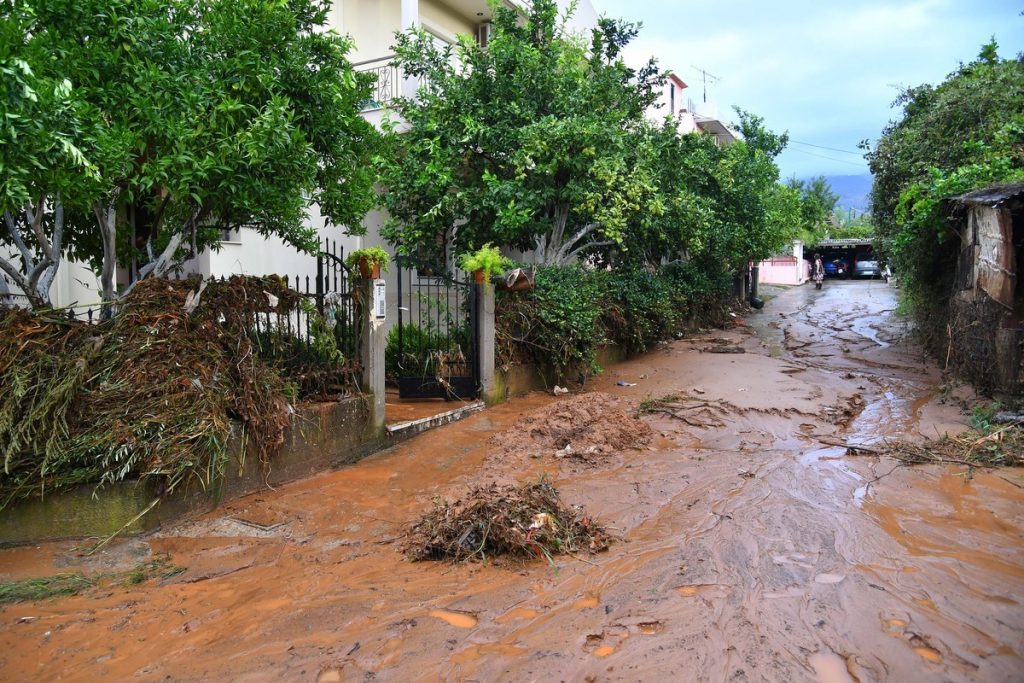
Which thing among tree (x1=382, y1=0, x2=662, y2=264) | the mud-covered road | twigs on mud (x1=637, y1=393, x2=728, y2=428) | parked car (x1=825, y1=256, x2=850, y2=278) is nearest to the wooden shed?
the mud-covered road

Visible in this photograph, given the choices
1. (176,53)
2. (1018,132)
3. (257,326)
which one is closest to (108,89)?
(176,53)

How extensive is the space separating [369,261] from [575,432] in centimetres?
293

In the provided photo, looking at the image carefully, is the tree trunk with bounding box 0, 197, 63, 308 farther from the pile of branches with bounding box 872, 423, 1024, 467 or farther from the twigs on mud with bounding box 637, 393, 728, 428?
the pile of branches with bounding box 872, 423, 1024, 467

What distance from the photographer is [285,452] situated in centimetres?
627

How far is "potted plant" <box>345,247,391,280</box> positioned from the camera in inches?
291

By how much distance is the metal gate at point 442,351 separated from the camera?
9219 millimetres

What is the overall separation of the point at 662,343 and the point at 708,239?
3.75m

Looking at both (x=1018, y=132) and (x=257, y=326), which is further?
(x=1018, y=132)

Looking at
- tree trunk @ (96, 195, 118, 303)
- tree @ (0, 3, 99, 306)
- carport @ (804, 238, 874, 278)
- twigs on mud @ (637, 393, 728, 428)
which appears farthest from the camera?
carport @ (804, 238, 874, 278)

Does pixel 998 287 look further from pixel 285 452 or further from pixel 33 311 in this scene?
pixel 33 311

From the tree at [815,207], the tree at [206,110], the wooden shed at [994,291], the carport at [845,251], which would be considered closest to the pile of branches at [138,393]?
the tree at [206,110]

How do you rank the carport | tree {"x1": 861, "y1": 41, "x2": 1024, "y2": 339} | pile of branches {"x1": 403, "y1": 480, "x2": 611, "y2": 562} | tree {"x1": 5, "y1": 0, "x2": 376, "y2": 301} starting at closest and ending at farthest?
pile of branches {"x1": 403, "y1": 480, "x2": 611, "y2": 562} < tree {"x1": 5, "y1": 0, "x2": 376, "y2": 301} < tree {"x1": 861, "y1": 41, "x2": 1024, "y2": 339} < the carport

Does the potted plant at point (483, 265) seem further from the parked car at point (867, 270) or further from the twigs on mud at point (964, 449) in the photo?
the parked car at point (867, 270)

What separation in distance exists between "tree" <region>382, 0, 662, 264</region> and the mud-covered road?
16.7 feet
